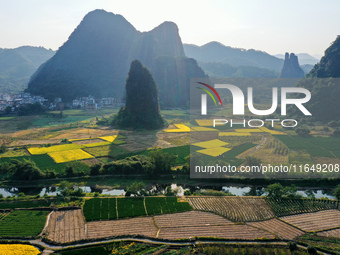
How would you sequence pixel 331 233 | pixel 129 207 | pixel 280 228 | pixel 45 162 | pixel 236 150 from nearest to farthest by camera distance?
pixel 331 233 → pixel 280 228 → pixel 129 207 → pixel 45 162 → pixel 236 150

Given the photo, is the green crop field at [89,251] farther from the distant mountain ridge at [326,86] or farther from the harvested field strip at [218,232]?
the distant mountain ridge at [326,86]

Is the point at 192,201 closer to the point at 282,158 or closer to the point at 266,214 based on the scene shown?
the point at 266,214

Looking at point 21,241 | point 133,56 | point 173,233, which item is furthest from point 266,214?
point 133,56

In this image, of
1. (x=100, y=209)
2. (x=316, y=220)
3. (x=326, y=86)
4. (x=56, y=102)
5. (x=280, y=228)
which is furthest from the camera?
(x=56, y=102)

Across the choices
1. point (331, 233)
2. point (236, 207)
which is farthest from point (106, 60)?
→ point (331, 233)

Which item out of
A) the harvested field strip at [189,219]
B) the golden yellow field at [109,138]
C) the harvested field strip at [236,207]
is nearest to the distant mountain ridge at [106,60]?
the golden yellow field at [109,138]

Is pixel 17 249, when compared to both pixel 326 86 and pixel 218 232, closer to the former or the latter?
pixel 218 232
